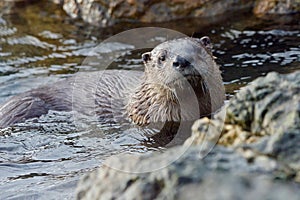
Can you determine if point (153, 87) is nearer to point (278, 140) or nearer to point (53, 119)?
point (53, 119)

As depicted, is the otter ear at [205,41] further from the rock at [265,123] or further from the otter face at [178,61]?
the rock at [265,123]

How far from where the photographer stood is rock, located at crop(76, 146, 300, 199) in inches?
66.0

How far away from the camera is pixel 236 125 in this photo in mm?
2123

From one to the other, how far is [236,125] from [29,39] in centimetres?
555

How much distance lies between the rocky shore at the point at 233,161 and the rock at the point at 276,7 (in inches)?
192

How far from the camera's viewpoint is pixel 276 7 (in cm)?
690

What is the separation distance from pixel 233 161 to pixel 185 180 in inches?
6.3

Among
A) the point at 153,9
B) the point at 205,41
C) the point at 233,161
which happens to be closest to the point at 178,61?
the point at 205,41

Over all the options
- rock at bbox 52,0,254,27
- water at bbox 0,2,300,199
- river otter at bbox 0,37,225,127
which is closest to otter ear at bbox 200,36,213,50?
river otter at bbox 0,37,225,127

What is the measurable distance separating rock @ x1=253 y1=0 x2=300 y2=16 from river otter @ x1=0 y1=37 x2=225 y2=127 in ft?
6.97

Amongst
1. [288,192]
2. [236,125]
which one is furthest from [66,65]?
[288,192]

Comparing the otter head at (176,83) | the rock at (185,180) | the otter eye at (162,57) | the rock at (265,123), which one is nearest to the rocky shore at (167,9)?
the otter head at (176,83)

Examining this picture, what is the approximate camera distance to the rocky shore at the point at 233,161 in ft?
5.65

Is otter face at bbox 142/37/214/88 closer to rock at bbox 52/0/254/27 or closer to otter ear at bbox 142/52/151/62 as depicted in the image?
otter ear at bbox 142/52/151/62
